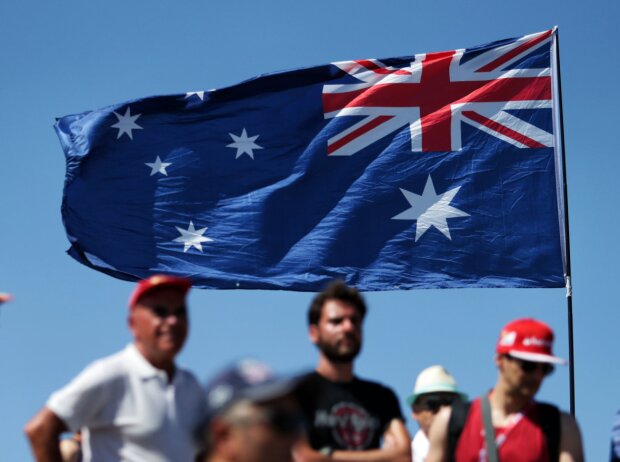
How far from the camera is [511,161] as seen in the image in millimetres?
13562

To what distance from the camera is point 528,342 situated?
21.2 ft

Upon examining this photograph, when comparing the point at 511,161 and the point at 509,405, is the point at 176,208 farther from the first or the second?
the point at 509,405

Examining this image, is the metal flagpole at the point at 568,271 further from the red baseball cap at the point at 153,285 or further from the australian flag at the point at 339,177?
the red baseball cap at the point at 153,285

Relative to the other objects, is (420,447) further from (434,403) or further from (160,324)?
(160,324)

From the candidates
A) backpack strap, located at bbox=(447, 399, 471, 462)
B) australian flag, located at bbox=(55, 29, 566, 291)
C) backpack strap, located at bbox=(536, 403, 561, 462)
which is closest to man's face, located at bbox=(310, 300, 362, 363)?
backpack strap, located at bbox=(447, 399, 471, 462)

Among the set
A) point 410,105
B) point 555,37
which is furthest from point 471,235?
point 555,37

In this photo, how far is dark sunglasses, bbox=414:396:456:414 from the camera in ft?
28.8

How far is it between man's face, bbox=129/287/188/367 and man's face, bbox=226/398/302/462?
2677 millimetres

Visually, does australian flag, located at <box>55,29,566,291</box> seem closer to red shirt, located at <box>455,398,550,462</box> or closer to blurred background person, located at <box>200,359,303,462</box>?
red shirt, located at <box>455,398,550,462</box>

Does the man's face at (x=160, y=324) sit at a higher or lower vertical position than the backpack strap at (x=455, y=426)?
higher

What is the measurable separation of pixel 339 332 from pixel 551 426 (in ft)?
3.87

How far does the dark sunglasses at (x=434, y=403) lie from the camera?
346 inches

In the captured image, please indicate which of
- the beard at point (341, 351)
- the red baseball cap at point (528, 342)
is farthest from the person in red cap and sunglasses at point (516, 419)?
the beard at point (341, 351)

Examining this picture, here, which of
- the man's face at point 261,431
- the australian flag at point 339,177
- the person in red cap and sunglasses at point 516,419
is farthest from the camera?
the australian flag at point 339,177
